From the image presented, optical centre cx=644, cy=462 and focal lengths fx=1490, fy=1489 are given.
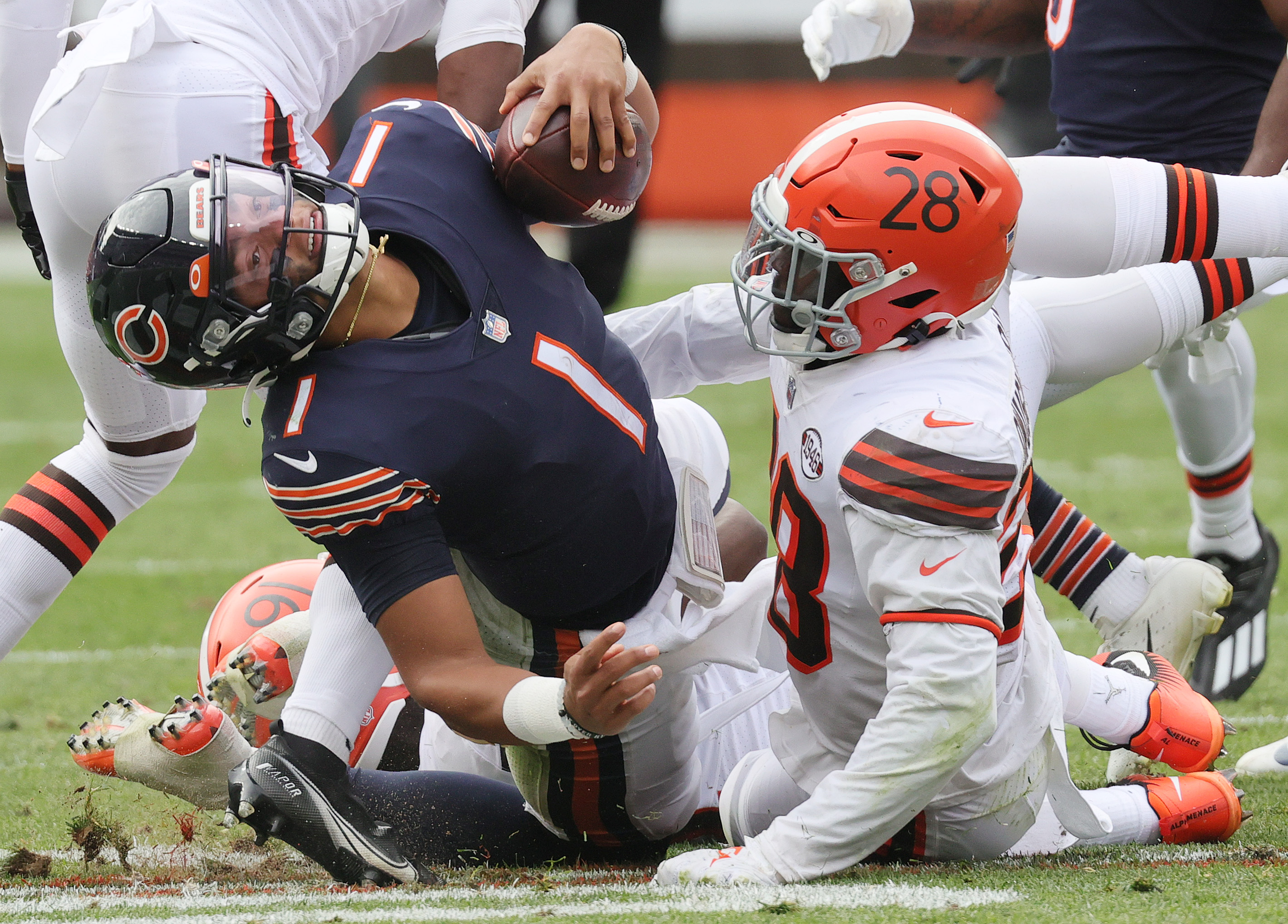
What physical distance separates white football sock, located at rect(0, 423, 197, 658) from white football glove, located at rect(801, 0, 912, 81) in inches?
70.5

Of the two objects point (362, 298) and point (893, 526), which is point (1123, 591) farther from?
point (362, 298)

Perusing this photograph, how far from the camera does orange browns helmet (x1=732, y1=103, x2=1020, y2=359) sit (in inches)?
89.7

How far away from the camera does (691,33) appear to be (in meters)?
16.0

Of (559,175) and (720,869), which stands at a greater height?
(559,175)

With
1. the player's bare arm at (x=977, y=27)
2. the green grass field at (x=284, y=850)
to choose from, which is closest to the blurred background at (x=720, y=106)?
the green grass field at (x=284, y=850)

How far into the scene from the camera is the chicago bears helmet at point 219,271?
6.90 feet

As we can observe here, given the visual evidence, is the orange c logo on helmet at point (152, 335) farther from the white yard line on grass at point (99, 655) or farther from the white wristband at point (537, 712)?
the white yard line on grass at point (99, 655)

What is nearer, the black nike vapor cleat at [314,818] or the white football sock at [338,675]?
the black nike vapor cleat at [314,818]

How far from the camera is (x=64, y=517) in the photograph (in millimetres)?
2936

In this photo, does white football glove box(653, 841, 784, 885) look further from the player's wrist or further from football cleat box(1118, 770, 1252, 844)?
football cleat box(1118, 770, 1252, 844)

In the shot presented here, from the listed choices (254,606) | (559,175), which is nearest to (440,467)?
(559,175)

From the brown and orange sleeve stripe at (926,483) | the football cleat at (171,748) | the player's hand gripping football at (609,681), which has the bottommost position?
the football cleat at (171,748)

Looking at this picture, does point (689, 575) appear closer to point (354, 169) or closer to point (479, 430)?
point (479, 430)

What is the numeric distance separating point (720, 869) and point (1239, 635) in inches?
84.3
